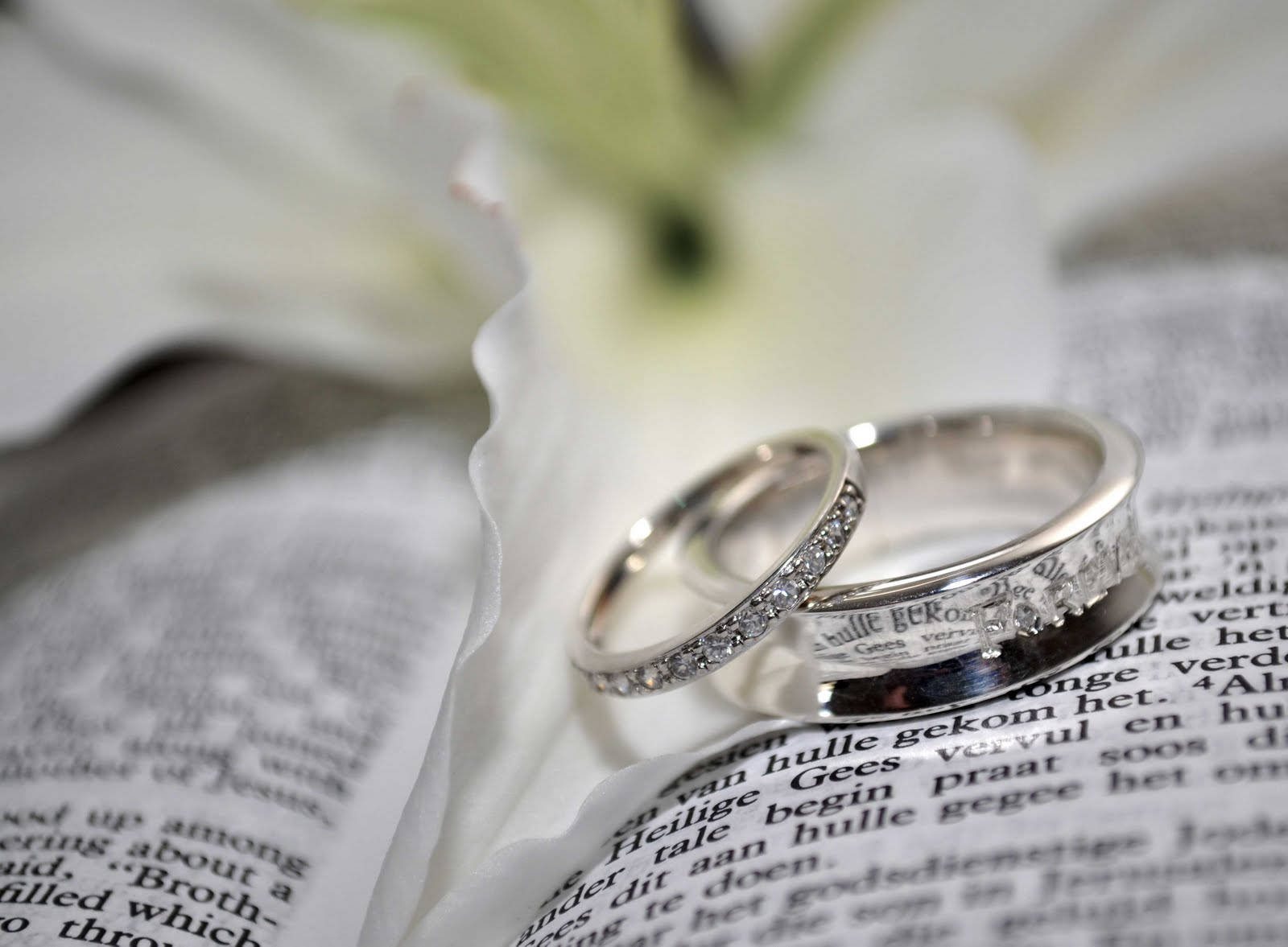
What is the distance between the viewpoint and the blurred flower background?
1.79ft

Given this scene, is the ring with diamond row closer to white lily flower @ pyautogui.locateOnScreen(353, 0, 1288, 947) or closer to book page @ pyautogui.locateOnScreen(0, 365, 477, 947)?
white lily flower @ pyautogui.locateOnScreen(353, 0, 1288, 947)

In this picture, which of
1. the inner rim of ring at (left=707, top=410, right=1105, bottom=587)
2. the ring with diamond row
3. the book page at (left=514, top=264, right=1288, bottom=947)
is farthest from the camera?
the inner rim of ring at (left=707, top=410, right=1105, bottom=587)

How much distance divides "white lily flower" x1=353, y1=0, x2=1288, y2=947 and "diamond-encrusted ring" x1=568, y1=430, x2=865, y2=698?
15mm

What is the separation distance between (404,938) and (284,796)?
122 mm

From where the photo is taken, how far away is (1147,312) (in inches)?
27.4

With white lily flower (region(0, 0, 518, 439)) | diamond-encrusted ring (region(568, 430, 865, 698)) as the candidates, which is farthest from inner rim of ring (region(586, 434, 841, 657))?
white lily flower (region(0, 0, 518, 439))

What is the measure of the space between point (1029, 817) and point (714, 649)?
111mm

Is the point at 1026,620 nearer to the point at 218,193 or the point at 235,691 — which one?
the point at 235,691

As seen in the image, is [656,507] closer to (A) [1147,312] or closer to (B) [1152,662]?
(B) [1152,662]

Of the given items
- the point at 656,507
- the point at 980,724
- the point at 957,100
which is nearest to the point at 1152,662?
the point at 980,724

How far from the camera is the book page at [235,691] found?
0.38 m

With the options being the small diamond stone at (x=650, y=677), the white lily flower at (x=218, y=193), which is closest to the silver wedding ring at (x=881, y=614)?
the small diamond stone at (x=650, y=677)

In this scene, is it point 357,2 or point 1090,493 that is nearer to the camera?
point 1090,493

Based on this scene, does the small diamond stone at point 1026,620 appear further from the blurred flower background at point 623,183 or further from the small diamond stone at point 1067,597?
the blurred flower background at point 623,183
